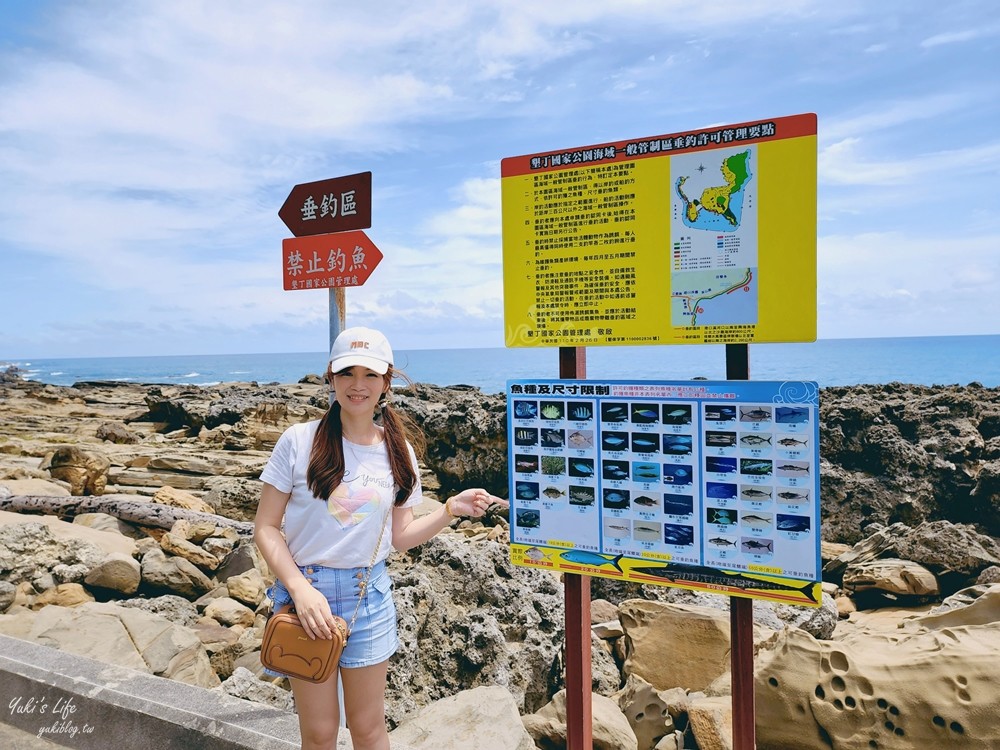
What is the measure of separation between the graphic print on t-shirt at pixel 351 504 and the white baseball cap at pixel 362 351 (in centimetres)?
41

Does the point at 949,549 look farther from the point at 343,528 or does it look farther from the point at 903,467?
the point at 343,528

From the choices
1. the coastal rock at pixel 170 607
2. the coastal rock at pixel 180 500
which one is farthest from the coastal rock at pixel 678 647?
the coastal rock at pixel 180 500

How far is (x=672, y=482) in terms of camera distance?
111 inches

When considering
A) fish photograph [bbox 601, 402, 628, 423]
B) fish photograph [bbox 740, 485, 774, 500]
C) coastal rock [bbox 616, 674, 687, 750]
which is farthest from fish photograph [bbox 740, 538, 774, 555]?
coastal rock [bbox 616, 674, 687, 750]

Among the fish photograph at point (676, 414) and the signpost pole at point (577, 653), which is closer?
the fish photograph at point (676, 414)

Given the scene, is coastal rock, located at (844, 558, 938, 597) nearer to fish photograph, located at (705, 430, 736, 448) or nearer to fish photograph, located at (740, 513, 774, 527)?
fish photograph, located at (740, 513, 774, 527)

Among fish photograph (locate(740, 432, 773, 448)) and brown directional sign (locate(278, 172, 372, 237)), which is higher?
brown directional sign (locate(278, 172, 372, 237))

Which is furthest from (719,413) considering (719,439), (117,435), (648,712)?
(117,435)

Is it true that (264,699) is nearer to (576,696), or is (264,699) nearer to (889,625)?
(576,696)

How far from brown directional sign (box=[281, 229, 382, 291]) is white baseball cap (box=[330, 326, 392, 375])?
137cm

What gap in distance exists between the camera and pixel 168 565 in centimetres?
622

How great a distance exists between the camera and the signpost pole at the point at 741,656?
2779 millimetres

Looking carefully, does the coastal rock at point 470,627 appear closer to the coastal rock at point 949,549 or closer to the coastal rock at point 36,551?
the coastal rock at point 36,551

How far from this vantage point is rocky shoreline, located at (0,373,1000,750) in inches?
135
